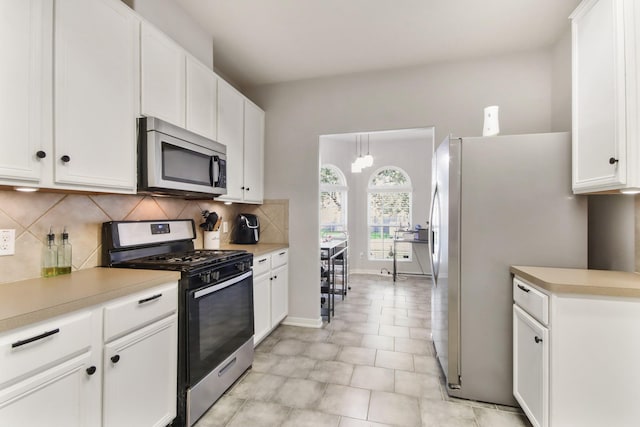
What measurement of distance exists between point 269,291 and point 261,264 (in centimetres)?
34

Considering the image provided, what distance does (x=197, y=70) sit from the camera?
2.32 m

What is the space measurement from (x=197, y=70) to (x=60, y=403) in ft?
7.04

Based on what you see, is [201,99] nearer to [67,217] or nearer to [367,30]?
[67,217]

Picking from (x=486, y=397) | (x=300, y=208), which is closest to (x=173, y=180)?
(x=300, y=208)

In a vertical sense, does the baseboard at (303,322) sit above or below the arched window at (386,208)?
below

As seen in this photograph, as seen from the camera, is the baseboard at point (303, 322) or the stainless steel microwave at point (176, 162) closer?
the stainless steel microwave at point (176, 162)

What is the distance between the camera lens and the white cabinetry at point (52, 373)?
3.25 ft

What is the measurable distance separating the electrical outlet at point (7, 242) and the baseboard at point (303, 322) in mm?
2515

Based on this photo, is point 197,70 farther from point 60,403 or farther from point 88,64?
point 60,403

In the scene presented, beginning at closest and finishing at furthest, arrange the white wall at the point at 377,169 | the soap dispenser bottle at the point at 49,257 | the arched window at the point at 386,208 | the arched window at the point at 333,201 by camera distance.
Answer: the soap dispenser bottle at the point at 49,257, the white wall at the point at 377,169, the arched window at the point at 333,201, the arched window at the point at 386,208

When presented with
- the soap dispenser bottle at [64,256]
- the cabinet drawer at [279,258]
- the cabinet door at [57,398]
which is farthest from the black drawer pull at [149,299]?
the cabinet drawer at [279,258]

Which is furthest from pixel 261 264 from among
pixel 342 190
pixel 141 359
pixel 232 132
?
pixel 342 190

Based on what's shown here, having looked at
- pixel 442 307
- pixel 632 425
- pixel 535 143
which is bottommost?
pixel 632 425

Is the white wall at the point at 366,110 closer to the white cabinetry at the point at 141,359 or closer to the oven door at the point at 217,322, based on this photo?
the oven door at the point at 217,322
